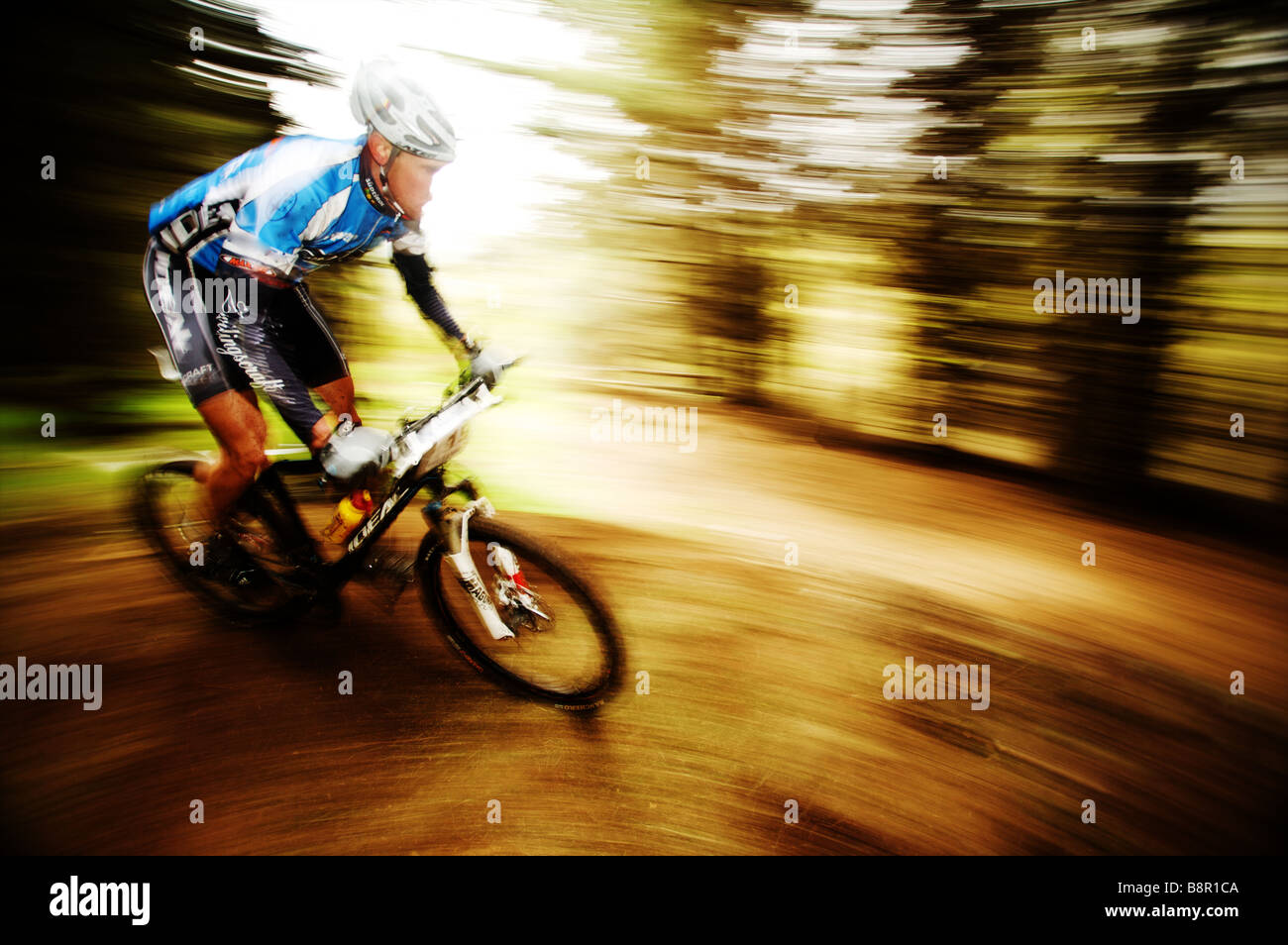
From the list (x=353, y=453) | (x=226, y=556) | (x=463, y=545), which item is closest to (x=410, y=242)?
(x=353, y=453)

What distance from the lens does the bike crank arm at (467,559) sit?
83.0 inches

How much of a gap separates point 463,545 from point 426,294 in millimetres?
1100

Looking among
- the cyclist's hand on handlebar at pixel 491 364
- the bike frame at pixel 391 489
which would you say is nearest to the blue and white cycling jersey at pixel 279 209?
the cyclist's hand on handlebar at pixel 491 364

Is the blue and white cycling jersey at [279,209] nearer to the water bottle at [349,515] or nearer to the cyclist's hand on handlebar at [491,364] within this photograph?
the cyclist's hand on handlebar at [491,364]

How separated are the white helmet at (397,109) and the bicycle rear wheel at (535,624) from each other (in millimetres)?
1434

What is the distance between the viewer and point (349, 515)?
7.09 ft

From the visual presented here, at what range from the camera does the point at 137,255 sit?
3.51 metres

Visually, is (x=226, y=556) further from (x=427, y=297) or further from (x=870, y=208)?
(x=870, y=208)

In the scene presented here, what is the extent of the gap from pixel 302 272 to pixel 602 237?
269 cm

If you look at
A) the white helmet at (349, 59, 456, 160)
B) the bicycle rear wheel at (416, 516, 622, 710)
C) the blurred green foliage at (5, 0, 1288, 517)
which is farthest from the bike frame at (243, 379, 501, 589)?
the blurred green foliage at (5, 0, 1288, 517)

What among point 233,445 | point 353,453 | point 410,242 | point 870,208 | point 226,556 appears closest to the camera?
point 353,453

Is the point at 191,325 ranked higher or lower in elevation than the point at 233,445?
higher

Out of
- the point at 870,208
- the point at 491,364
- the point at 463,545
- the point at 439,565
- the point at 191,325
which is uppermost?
the point at 870,208
